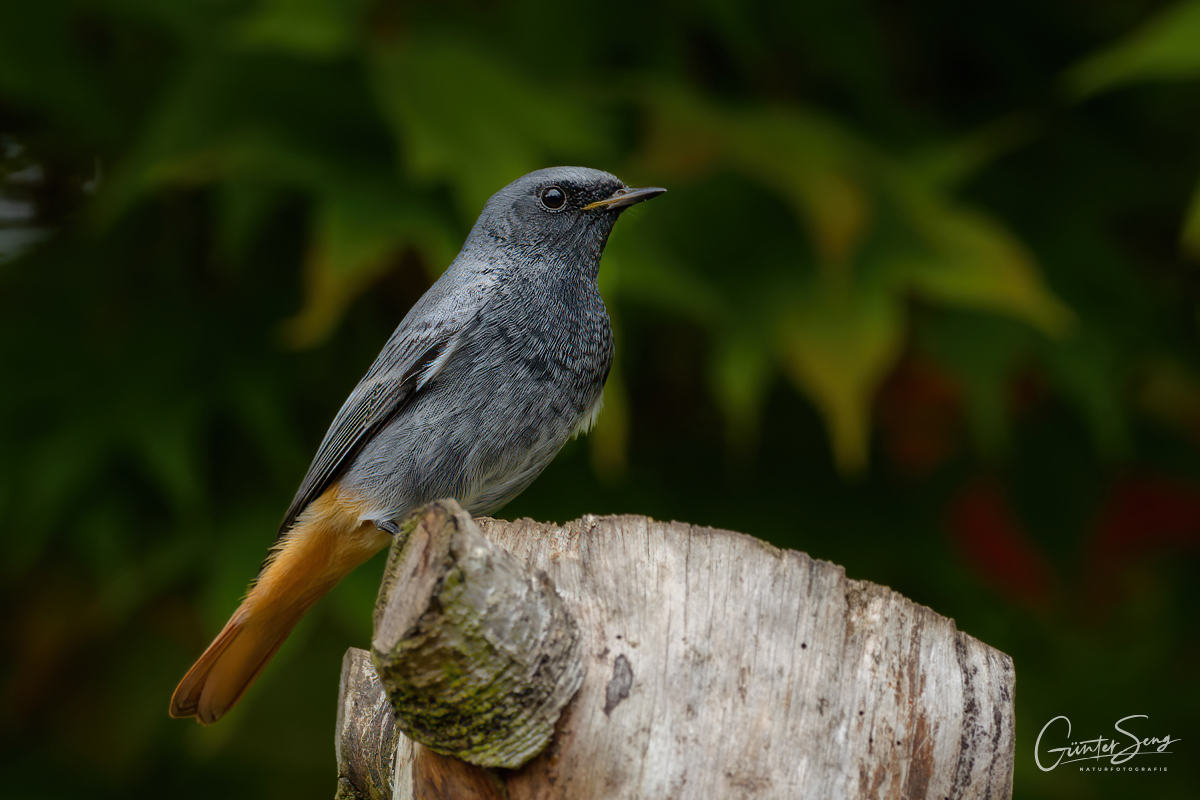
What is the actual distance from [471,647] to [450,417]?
1.46 meters

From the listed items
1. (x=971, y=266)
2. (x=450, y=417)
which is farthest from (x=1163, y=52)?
(x=450, y=417)

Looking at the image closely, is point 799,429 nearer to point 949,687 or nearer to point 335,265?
point 335,265

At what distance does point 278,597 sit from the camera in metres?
3.59

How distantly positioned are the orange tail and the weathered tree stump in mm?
1286

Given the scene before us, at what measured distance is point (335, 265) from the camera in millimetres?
3873

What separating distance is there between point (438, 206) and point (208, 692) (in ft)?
7.00

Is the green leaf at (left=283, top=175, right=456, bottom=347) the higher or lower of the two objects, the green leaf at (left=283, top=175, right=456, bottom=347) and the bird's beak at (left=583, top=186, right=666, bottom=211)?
the lower

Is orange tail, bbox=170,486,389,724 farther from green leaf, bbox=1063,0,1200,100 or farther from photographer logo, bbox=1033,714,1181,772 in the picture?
green leaf, bbox=1063,0,1200,100

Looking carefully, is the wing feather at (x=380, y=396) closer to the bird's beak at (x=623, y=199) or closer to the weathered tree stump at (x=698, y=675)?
the bird's beak at (x=623, y=199)

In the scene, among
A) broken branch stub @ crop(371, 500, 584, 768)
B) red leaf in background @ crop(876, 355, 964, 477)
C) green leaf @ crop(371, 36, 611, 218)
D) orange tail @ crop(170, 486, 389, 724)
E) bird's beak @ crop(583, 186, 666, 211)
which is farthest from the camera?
red leaf in background @ crop(876, 355, 964, 477)


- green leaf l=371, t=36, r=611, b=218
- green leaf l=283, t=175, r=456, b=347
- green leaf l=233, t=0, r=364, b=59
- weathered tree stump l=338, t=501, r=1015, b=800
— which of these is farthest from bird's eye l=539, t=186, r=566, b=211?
weathered tree stump l=338, t=501, r=1015, b=800

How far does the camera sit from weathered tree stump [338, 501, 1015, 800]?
2107mm

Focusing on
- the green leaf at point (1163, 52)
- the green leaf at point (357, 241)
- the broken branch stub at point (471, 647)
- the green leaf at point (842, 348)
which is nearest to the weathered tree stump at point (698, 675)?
the broken branch stub at point (471, 647)

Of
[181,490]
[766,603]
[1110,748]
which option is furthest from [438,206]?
[1110,748]
